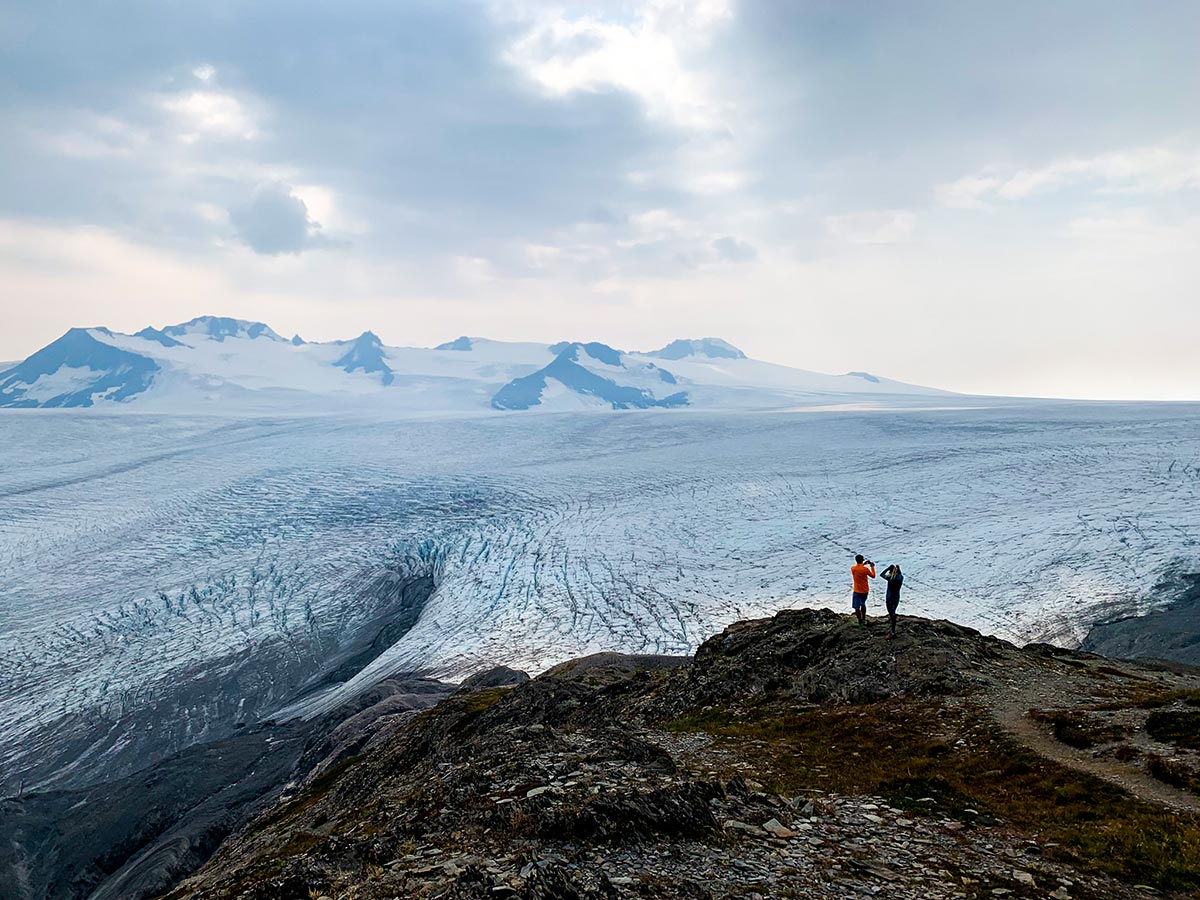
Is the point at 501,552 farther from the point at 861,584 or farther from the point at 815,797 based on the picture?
the point at 815,797

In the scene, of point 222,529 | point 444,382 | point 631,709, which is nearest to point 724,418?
point 222,529

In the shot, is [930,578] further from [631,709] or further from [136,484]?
[136,484]

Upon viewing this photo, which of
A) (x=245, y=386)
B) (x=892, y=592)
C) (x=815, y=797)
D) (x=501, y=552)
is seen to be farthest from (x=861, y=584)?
(x=245, y=386)

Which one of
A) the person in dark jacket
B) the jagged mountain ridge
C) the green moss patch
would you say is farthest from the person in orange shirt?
the jagged mountain ridge

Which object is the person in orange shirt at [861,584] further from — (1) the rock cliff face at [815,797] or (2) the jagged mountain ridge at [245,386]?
(2) the jagged mountain ridge at [245,386]

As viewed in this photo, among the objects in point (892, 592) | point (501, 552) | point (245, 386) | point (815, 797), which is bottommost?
point (501, 552)

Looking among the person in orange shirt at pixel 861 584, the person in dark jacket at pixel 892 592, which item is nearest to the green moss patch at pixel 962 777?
the person in dark jacket at pixel 892 592
